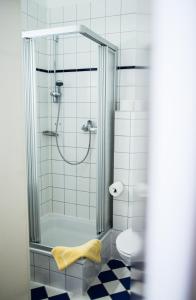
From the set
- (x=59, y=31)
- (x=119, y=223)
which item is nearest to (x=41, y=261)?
(x=119, y=223)

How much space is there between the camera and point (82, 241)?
2.37m

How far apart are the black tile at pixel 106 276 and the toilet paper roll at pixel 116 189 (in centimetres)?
65

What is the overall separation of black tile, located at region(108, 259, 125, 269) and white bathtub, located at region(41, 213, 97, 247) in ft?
0.91

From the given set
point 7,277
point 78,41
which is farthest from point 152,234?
point 78,41

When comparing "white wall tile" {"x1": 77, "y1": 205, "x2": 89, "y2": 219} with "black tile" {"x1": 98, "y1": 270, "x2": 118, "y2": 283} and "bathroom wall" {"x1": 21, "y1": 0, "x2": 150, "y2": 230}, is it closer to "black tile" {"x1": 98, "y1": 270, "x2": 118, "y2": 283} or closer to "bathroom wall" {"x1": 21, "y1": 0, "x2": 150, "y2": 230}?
"bathroom wall" {"x1": 21, "y1": 0, "x2": 150, "y2": 230}

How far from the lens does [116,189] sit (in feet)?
7.09

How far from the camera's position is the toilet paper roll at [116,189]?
215 cm

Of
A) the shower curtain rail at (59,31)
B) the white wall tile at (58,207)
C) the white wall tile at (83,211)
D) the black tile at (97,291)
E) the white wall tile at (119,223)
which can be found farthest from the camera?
the white wall tile at (58,207)

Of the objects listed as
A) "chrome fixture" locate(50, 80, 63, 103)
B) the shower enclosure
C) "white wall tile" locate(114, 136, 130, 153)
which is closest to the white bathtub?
the shower enclosure

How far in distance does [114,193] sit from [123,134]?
0.53 metres

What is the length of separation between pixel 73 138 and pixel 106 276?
4.29 feet

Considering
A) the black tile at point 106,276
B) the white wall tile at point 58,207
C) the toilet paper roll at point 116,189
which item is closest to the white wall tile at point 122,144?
the toilet paper roll at point 116,189

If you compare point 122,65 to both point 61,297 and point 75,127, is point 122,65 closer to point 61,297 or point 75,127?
point 75,127

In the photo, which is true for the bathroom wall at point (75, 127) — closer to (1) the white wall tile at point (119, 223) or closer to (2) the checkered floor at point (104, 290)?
(1) the white wall tile at point (119, 223)
